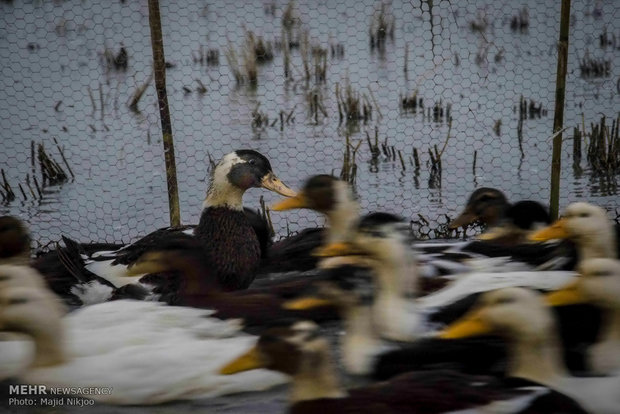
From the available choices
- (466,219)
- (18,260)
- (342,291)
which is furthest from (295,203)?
(18,260)

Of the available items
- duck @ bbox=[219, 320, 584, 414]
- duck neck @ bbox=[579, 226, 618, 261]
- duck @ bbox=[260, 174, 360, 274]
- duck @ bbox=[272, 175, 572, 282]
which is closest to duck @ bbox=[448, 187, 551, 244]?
duck @ bbox=[272, 175, 572, 282]

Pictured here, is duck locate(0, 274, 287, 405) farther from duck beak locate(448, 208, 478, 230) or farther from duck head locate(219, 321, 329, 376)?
duck beak locate(448, 208, 478, 230)

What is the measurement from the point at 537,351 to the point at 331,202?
174 centimetres

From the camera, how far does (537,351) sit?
9.55 feet

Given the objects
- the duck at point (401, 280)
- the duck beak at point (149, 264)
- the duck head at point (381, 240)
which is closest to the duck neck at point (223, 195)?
the duck beak at point (149, 264)

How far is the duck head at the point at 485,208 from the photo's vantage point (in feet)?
15.7

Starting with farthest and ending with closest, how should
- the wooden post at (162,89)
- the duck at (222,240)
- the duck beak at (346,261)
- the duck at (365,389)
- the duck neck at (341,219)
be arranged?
the wooden post at (162,89) < the duck neck at (341,219) < the duck at (222,240) < the duck beak at (346,261) < the duck at (365,389)

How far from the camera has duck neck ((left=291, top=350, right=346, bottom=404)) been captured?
2.76m

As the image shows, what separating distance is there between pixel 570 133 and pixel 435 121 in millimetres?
1150

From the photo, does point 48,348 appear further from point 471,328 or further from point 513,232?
point 513,232

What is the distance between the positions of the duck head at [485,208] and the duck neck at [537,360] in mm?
1855

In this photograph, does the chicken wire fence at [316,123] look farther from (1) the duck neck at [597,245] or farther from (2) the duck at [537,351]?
(2) the duck at [537,351]

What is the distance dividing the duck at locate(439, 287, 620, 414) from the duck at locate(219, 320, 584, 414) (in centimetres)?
15

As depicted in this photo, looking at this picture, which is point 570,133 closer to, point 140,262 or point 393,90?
point 393,90
